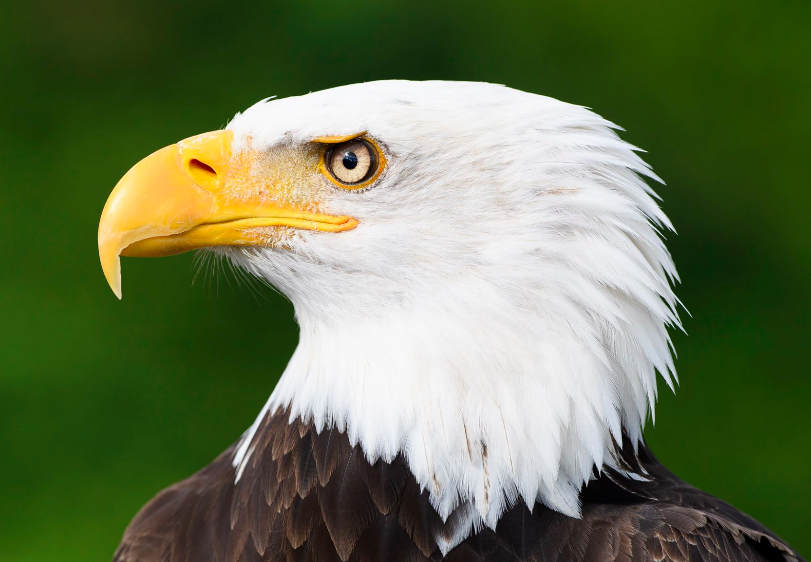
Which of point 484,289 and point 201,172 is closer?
point 484,289

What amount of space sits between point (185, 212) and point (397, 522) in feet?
2.48

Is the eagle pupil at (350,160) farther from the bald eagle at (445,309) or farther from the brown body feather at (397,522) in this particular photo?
the brown body feather at (397,522)

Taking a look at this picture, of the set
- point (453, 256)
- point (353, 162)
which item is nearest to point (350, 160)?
point (353, 162)

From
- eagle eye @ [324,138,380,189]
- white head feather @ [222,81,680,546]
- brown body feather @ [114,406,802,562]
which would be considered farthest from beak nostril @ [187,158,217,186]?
brown body feather @ [114,406,802,562]

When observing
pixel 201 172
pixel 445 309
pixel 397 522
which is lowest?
pixel 397 522

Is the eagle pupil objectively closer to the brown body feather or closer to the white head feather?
the white head feather

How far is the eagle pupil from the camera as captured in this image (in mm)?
1969

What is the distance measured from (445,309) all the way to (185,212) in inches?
22.3

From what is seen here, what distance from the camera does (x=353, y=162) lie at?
1974 mm

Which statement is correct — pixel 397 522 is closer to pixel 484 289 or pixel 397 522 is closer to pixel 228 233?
pixel 484 289

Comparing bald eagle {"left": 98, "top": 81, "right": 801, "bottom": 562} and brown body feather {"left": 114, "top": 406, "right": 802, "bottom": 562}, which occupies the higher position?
bald eagle {"left": 98, "top": 81, "right": 801, "bottom": 562}

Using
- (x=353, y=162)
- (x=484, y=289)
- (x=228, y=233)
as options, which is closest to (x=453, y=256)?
(x=484, y=289)

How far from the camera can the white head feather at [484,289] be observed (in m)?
1.92

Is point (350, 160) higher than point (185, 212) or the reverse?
higher
